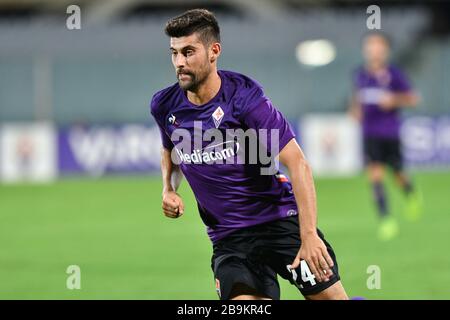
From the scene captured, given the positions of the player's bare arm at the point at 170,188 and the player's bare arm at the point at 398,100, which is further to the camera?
the player's bare arm at the point at 398,100

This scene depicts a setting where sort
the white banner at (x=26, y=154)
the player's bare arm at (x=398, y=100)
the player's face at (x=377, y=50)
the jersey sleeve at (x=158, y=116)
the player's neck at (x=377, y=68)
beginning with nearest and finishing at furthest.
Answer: the jersey sleeve at (x=158, y=116) < the player's face at (x=377, y=50) < the player's bare arm at (x=398, y=100) < the player's neck at (x=377, y=68) < the white banner at (x=26, y=154)

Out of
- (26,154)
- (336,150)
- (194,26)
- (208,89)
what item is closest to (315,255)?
(208,89)

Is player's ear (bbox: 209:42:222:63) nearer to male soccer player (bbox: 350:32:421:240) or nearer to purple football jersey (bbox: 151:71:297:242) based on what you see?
A: purple football jersey (bbox: 151:71:297:242)

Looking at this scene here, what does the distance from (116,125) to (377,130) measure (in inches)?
452

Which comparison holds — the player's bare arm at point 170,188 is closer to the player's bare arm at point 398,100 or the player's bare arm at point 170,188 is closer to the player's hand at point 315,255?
the player's hand at point 315,255

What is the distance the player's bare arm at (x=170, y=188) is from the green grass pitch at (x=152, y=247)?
7.98 ft

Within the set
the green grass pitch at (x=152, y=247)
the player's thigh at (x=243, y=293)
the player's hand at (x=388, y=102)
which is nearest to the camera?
the player's thigh at (x=243, y=293)

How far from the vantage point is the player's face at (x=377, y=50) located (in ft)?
43.1

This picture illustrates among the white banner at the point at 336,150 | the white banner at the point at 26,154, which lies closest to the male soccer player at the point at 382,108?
the white banner at the point at 336,150

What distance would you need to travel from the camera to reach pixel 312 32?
27.3m

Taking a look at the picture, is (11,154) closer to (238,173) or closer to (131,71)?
(131,71)

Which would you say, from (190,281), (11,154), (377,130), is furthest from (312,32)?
(190,281)

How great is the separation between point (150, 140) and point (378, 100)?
1096 centimetres

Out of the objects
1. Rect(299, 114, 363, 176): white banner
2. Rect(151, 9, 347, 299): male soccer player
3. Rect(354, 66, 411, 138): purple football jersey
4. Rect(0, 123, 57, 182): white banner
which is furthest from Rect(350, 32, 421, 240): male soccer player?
Rect(0, 123, 57, 182): white banner
